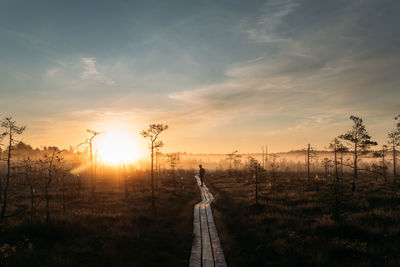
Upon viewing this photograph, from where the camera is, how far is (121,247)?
12492 millimetres

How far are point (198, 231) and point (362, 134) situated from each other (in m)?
29.6

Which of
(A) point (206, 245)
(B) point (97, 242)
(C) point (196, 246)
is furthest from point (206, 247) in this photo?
(B) point (97, 242)

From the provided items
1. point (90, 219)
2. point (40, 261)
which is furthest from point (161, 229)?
point (40, 261)

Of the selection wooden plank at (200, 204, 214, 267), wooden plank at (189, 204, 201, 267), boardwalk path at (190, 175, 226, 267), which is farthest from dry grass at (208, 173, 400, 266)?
wooden plank at (189, 204, 201, 267)

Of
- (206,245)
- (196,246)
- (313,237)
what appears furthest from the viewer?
(206,245)

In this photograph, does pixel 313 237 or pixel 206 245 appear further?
pixel 206 245

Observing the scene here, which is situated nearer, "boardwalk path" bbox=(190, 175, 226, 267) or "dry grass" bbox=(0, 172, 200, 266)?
"dry grass" bbox=(0, 172, 200, 266)

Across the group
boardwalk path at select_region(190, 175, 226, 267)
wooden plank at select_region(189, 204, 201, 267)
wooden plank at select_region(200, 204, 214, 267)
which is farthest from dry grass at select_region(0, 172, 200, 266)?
wooden plank at select_region(200, 204, 214, 267)

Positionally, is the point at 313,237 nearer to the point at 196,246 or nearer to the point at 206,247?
the point at 206,247

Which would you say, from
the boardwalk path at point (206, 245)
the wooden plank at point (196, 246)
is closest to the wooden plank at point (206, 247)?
the boardwalk path at point (206, 245)

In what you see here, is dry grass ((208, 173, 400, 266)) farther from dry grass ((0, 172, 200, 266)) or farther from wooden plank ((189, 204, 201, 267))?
dry grass ((0, 172, 200, 266))

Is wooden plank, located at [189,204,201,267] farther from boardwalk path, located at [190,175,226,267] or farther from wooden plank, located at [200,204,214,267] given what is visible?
wooden plank, located at [200,204,214,267]

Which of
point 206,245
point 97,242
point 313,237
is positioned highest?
point 313,237

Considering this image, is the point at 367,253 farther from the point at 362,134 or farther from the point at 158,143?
the point at 362,134
